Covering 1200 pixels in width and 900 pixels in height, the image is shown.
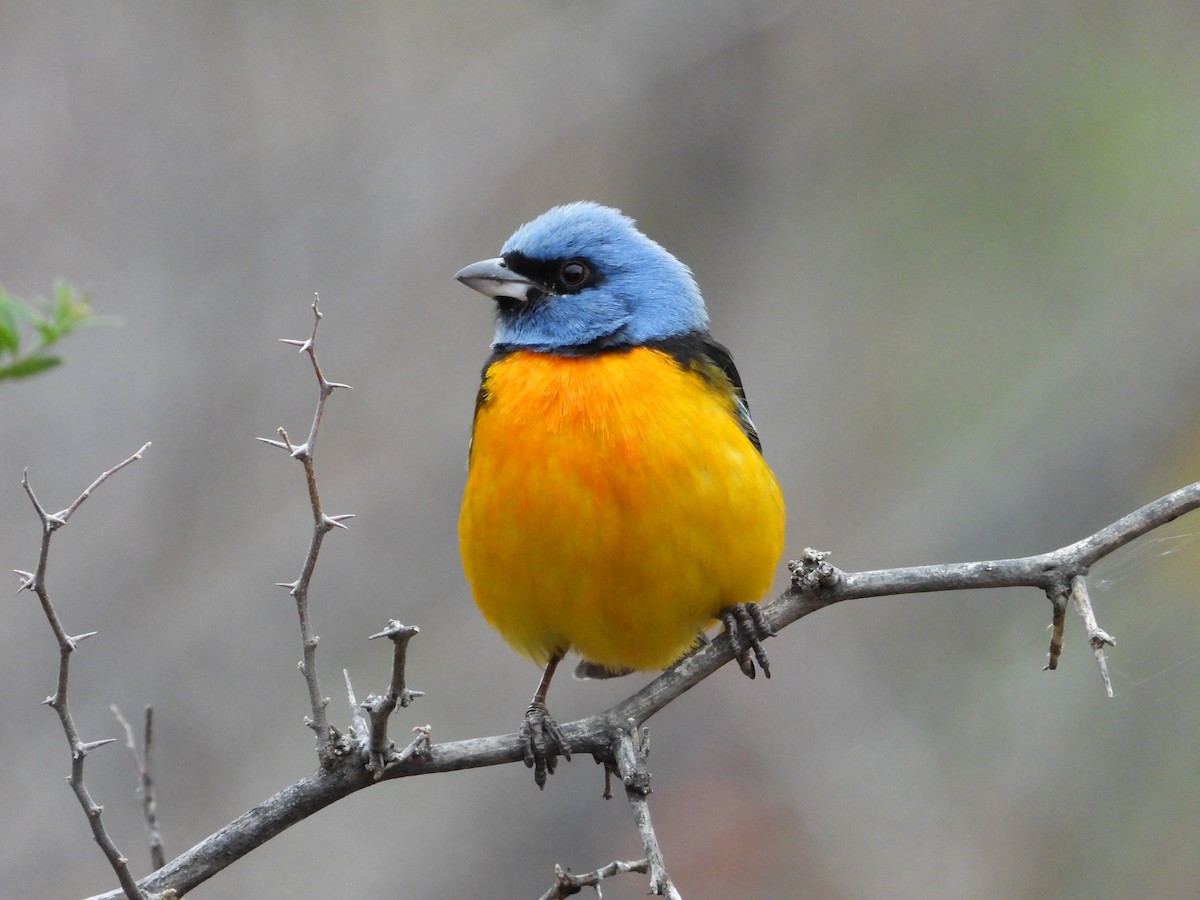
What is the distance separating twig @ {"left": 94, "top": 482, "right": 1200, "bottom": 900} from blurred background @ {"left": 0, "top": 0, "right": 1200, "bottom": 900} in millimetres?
3928

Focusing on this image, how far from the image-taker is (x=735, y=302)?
32.1ft

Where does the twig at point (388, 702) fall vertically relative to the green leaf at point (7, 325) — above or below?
below

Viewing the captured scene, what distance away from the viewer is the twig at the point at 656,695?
339cm

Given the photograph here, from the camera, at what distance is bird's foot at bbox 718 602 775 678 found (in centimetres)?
452

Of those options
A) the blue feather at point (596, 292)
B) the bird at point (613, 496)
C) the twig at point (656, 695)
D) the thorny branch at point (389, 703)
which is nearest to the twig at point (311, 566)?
the thorny branch at point (389, 703)

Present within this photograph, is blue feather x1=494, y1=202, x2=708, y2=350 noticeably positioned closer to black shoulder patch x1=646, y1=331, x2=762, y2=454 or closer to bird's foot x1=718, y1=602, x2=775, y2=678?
black shoulder patch x1=646, y1=331, x2=762, y2=454

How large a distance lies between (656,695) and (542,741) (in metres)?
0.54

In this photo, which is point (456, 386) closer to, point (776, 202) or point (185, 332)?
point (185, 332)

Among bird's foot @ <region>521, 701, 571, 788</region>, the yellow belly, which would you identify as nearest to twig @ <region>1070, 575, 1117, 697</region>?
the yellow belly

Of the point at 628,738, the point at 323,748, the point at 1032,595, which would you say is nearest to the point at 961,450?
the point at 1032,595

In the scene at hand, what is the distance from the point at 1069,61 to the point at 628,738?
28.5 ft

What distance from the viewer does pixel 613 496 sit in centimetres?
443

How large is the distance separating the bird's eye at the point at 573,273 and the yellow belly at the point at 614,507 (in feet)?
1.67

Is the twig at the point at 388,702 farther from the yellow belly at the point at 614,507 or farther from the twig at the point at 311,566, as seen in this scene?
the yellow belly at the point at 614,507
